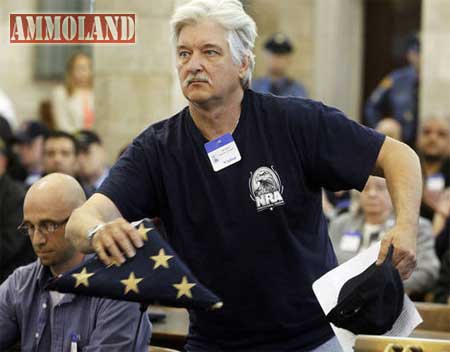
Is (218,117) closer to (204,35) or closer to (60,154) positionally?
(204,35)

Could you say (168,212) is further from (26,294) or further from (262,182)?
(26,294)

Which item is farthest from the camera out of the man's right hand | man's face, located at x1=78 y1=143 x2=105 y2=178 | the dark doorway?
the dark doorway

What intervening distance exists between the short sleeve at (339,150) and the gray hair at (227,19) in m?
0.32

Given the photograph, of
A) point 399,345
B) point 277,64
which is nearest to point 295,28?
point 277,64

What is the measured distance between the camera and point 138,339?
4375mm

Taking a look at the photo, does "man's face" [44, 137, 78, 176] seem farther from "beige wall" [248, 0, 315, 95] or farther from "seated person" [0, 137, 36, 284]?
"beige wall" [248, 0, 315, 95]

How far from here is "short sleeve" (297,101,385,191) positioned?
3.98 metres

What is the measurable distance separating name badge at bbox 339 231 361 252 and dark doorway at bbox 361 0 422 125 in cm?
542

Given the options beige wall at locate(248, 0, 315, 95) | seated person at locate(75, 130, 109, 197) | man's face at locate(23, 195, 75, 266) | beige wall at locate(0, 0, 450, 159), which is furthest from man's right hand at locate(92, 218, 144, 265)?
beige wall at locate(248, 0, 315, 95)

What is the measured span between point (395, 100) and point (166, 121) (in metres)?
7.32

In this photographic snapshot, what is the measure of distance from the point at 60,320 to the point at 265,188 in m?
1.06

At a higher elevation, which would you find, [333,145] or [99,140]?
[333,145]

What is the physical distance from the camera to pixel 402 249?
3725mm

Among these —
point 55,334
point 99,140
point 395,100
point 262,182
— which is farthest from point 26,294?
point 395,100
